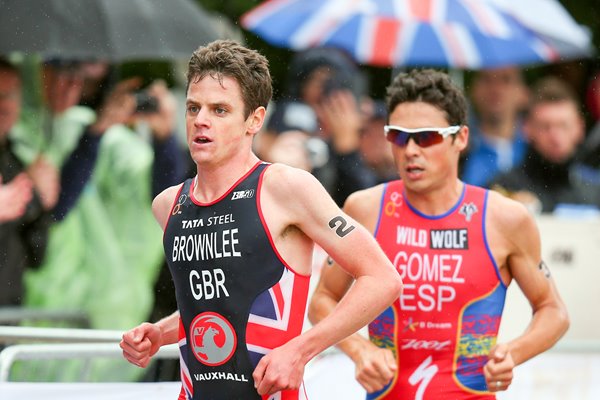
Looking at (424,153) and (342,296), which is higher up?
(424,153)

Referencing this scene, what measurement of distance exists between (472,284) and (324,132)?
13.4 feet

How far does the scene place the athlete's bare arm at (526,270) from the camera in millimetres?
5418

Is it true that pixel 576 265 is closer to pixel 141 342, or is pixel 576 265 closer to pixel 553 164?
pixel 553 164

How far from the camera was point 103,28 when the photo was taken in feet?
27.8

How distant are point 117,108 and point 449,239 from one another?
3767 millimetres

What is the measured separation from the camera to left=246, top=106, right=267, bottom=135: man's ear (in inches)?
172

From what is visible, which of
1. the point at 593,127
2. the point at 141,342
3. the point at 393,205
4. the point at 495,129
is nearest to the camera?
the point at 141,342

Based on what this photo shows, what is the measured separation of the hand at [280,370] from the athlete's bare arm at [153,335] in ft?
2.12

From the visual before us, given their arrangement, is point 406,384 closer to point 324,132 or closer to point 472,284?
point 472,284

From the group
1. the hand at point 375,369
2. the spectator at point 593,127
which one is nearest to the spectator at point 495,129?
the spectator at point 593,127

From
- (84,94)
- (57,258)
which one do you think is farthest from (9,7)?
(57,258)

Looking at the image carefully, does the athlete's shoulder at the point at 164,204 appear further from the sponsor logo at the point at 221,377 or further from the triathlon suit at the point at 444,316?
the triathlon suit at the point at 444,316

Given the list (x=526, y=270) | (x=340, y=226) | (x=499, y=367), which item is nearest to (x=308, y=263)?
(x=340, y=226)

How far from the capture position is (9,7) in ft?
25.4
